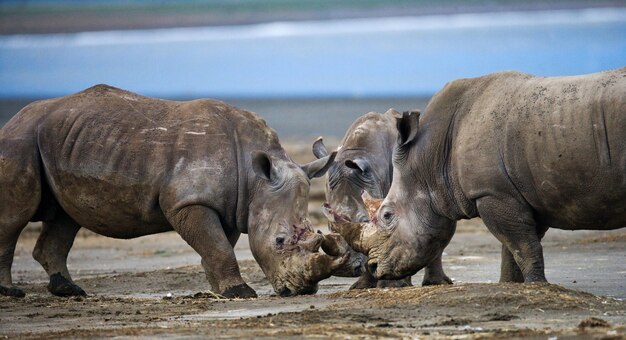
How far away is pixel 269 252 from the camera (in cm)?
1079

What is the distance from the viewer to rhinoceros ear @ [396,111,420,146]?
10.6m

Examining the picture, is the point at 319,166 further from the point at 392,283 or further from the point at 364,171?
the point at 392,283

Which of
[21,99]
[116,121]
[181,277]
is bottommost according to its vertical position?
[21,99]

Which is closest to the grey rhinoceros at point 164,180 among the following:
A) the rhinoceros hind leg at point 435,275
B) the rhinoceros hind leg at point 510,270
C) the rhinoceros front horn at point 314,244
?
the rhinoceros front horn at point 314,244

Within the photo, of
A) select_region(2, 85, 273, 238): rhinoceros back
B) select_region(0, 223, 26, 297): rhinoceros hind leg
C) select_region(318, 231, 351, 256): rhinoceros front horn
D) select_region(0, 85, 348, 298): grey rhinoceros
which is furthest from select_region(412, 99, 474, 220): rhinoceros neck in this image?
select_region(0, 223, 26, 297): rhinoceros hind leg

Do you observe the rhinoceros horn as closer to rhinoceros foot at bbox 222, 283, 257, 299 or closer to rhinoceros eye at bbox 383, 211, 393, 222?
rhinoceros eye at bbox 383, 211, 393, 222

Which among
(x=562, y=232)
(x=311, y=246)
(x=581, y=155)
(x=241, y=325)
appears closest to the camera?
(x=241, y=325)

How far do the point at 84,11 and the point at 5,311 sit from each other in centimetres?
3801

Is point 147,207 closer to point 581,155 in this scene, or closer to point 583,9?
point 581,155

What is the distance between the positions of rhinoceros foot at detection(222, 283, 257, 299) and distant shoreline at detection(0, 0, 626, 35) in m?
33.4

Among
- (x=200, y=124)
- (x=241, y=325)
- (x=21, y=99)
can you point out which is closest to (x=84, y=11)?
(x=21, y=99)

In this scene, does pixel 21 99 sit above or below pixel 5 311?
below

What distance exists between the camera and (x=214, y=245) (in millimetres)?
10875

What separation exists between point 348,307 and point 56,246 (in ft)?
13.0
